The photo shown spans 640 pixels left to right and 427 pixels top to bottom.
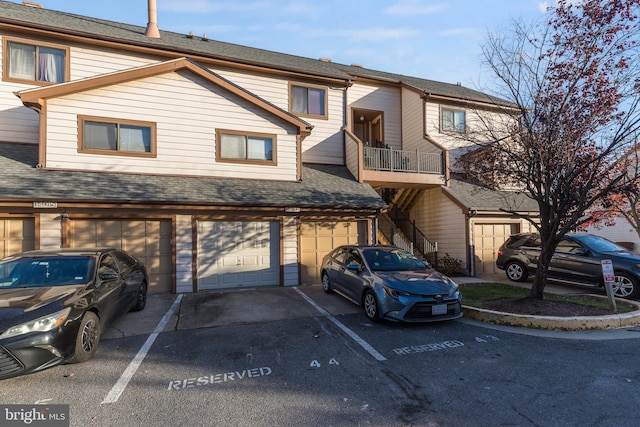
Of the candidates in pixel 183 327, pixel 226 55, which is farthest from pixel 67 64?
pixel 183 327

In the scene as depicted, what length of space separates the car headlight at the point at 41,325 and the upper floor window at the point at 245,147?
7.14 metres

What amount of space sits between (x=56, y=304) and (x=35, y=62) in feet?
33.6

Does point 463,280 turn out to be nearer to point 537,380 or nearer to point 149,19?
point 537,380

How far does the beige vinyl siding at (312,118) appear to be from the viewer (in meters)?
13.0

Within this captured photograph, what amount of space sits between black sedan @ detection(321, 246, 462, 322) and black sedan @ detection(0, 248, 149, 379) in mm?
4610

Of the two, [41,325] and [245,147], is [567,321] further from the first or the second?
[245,147]

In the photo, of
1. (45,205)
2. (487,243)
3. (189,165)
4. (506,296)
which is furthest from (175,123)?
(487,243)

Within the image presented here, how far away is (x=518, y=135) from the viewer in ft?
25.4

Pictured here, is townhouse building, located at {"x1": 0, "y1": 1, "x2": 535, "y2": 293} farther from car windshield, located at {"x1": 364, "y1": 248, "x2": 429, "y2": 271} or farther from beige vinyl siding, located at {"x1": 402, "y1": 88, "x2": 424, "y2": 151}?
car windshield, located at {"x1": 364, "y1": 248, "x2": 429, "y2": 271}

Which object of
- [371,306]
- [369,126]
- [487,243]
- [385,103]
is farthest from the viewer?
[369,126]

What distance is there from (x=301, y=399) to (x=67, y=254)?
15.5 feet

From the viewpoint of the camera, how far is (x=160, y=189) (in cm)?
910

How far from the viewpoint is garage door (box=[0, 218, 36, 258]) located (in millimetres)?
8117

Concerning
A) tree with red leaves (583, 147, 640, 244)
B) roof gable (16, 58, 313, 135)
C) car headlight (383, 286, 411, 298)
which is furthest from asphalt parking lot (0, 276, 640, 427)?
roof gable (16, 58, 313, 135)
